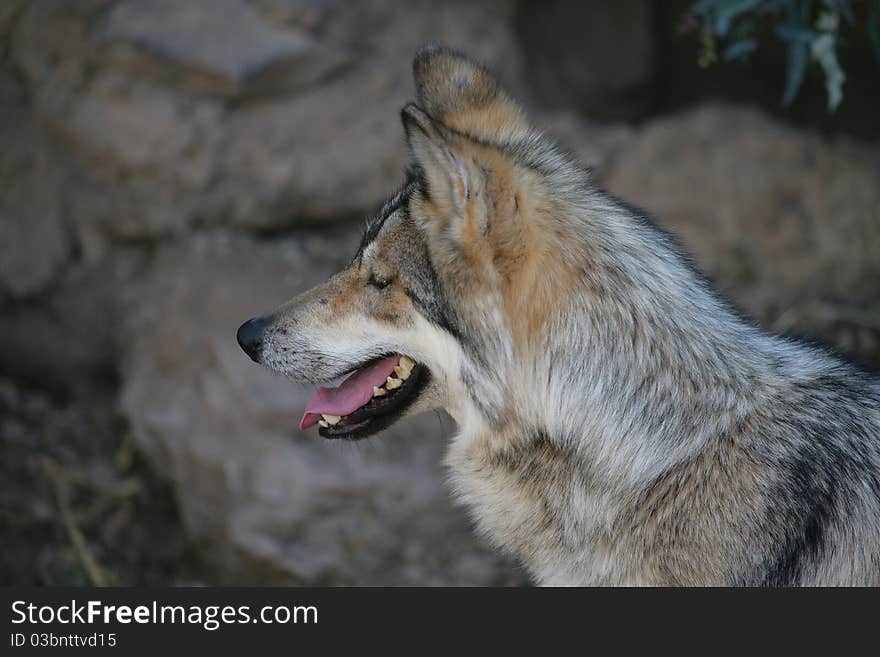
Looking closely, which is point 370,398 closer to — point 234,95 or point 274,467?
point 274,467

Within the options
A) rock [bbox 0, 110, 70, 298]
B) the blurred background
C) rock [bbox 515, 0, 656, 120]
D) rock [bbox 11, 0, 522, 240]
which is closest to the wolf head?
the blurred background

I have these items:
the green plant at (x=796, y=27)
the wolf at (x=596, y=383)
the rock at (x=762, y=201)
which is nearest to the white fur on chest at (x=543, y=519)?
the wolf at (x=596, y=383)

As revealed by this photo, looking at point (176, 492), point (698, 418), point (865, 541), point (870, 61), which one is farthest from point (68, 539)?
point (870, 61)

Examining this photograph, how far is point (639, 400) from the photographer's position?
2969mm

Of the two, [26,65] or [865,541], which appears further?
[26,65]

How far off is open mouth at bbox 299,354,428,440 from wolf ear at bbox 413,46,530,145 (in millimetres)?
821

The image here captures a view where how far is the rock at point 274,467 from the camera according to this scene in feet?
16.7

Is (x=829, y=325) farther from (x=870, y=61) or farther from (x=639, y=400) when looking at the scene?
(x=639, y=400)

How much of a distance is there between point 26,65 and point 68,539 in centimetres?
261

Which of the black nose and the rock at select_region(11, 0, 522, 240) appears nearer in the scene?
the black nose

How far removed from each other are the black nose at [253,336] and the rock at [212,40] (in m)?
2.34

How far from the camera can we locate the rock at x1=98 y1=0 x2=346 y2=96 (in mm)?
5254

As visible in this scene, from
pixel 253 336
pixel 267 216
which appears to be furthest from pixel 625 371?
pixel 267 216

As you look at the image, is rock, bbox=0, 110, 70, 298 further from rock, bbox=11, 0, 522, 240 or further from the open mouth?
the open mouth
